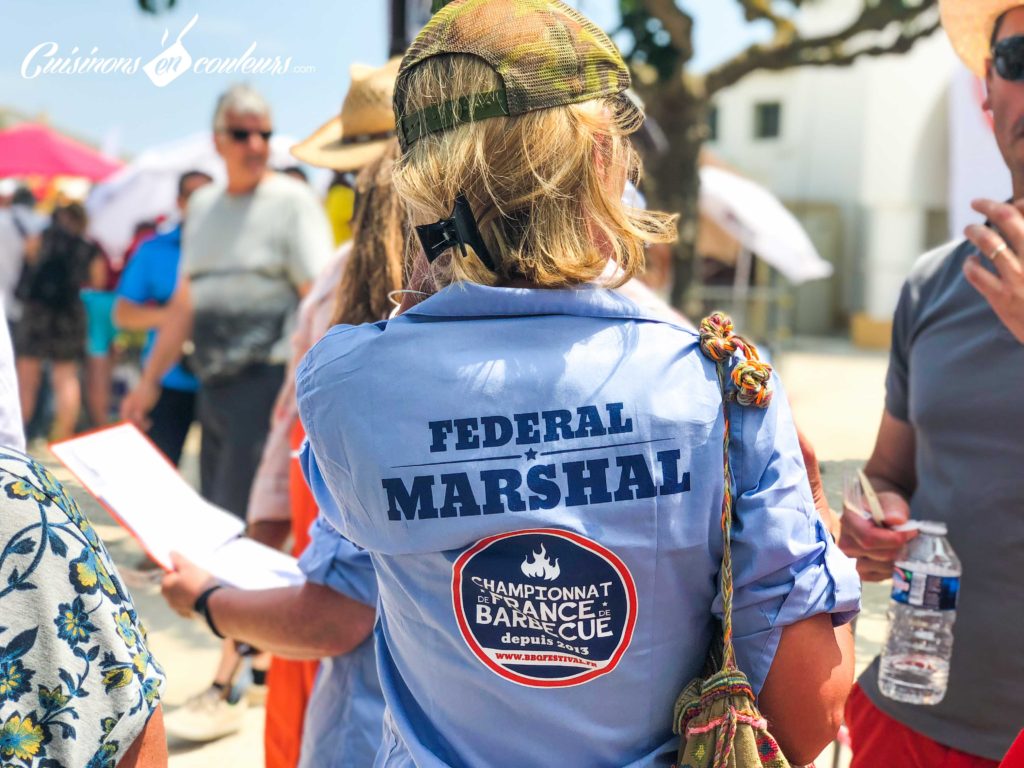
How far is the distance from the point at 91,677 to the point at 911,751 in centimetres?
146

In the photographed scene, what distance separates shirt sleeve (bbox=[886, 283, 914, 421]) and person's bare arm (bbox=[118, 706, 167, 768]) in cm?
150

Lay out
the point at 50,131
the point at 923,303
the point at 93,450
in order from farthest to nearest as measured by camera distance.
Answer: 1. the point at 50,131
2. the point at 923,303
3. the point at 93,450

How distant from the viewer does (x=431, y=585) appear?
1226 millimetres

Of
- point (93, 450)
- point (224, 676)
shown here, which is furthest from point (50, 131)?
point (93, 450)

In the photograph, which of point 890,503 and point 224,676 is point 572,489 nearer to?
point 890,503

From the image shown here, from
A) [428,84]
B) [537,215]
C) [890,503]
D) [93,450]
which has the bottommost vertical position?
[890,503]

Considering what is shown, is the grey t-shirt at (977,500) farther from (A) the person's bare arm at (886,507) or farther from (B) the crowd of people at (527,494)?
(B) the crowd of people at (527,494)

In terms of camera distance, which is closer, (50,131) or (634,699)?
(634,699)

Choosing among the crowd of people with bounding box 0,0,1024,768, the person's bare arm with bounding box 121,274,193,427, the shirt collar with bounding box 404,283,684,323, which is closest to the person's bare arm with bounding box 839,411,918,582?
the crowd of people with bounding box 0,0,1024,768

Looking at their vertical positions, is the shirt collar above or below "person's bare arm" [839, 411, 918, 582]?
above

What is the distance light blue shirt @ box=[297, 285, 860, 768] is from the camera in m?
1.16

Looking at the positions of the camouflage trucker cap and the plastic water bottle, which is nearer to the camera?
the camouflage trucker cap

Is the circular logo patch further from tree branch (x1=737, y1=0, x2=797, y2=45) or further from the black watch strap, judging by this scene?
tree branch (x1=737, y1=0, x2=797, y2=45)

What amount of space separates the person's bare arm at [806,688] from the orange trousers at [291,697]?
3.81 ft
